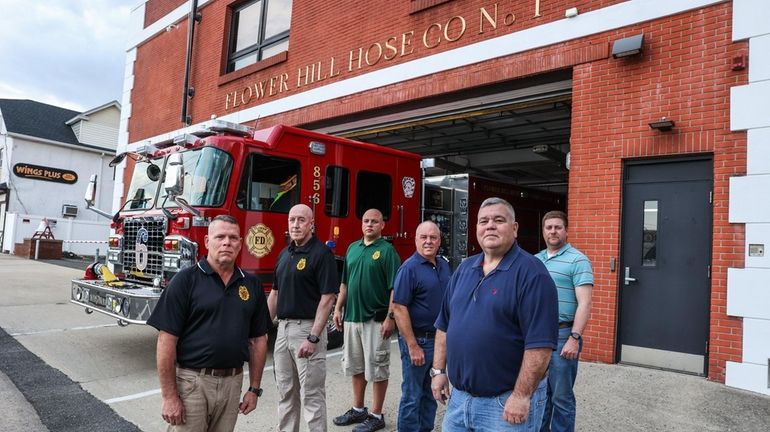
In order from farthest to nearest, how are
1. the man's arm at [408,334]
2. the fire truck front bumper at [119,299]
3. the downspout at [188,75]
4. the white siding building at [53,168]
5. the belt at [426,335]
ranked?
the white siding building at [53,168], the downspout at [188,75], the fire truck front bumper at [119,299], the belt at [426,335], the man's arm at [408,334]

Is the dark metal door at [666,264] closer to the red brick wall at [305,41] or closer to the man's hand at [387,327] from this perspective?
the red brick wall at [305,41]

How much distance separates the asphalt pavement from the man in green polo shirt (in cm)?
25

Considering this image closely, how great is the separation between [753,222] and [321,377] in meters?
4.47

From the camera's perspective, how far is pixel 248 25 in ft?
39.3

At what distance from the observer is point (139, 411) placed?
4.33m

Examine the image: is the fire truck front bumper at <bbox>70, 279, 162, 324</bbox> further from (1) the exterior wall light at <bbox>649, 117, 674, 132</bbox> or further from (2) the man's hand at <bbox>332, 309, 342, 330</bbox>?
(1) the exterior wall light at <bbox>649, 117, 674, 132</bbox>

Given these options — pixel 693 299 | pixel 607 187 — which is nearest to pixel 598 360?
pixel 693 299

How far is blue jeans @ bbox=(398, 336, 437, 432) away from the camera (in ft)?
11.7

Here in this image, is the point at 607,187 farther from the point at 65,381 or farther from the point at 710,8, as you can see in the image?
the point at 65,381

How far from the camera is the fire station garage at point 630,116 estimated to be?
522 centimetres

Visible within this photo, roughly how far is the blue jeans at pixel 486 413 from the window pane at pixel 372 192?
4.64 m

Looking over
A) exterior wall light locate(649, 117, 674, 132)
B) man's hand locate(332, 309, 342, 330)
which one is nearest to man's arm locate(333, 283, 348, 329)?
man's hand locate(332, 309, 342, 330)

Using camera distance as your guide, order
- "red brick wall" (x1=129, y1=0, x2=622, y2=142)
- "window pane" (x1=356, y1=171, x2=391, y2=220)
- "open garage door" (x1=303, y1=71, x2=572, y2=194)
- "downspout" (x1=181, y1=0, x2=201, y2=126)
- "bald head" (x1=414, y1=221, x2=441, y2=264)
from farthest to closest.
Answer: "downspout" (x1=181, y1=0, x2=201, y2=126), "open garage door" (x1=303, y1=71, x2=572, y2=194), "red brick wall" (x1=129, y1=0, x2=622, y2=142), "window pane" (x1=356, y1=171, x2=391, y2=220), "bald head" (x1=414, y1=221, x2=441, y2=264)

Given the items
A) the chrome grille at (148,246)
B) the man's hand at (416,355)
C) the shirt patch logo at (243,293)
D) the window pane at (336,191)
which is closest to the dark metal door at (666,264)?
the window pane at (336,191)
